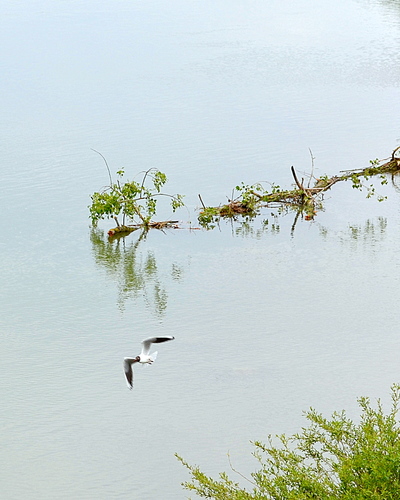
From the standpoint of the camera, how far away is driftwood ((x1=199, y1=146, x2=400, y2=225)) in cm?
959

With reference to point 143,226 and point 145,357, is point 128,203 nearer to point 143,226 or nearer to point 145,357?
point 143,226

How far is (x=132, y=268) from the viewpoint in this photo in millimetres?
8578

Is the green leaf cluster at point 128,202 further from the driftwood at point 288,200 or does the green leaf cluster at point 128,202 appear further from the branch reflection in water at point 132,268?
the driftwood at point 288,200

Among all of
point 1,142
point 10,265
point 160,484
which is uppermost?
point 1,142

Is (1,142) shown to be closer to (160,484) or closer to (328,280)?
(328,280)

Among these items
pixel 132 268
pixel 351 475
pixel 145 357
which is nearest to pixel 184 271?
pixel 132 268

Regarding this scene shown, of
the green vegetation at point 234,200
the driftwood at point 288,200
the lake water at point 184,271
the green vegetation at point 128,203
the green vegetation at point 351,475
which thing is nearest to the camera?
the green vegetation at point 351,475

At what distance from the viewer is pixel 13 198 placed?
10.1 metres

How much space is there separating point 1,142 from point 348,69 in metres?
6.67

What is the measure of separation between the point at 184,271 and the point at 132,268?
54cm

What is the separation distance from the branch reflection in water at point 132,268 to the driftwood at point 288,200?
2.80ft

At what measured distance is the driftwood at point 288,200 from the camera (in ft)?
→ 31.5

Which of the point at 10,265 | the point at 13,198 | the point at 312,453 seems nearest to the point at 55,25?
the point at 13,198

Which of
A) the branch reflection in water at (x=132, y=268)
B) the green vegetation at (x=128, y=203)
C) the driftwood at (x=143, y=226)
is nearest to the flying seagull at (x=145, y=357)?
the branch reflection in water at (x=132, y=268)
